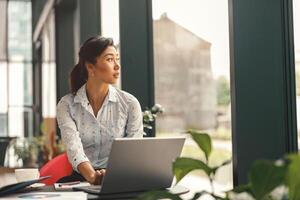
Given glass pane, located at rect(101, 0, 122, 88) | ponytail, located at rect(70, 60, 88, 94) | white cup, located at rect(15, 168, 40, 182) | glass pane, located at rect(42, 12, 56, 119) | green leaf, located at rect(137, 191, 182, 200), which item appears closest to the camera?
green leaf, located at rect(137, 191, 182, 200)

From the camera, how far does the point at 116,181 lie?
184cm

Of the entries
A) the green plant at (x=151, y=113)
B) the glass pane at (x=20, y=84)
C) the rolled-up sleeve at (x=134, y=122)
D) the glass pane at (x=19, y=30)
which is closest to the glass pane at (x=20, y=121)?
the glass pane at (x=20, y=84)

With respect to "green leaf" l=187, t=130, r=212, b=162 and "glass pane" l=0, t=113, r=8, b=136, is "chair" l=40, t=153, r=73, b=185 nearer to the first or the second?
"green leaf" l=187, t=130, r=212, b=162

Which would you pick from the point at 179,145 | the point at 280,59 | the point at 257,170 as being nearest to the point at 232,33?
the point at 280,59

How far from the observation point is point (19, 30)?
10414mm

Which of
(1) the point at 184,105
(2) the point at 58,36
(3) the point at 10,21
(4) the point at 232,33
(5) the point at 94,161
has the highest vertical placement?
(3) the point at 10,21

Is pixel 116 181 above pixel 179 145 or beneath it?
beneath

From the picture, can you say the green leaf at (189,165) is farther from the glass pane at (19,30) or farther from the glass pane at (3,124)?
the glass pane at (19,30)

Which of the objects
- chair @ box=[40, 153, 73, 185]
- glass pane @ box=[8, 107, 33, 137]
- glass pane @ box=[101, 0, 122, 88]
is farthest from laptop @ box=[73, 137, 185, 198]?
glass pane @ box=[8, 107, 33, 137]

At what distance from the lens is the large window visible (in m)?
10.2

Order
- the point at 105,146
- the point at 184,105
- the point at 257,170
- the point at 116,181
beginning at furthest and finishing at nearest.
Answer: the point at 184,105 → the point at 105,146 → the point at 116,181 → the point at 257,170

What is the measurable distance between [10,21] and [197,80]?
25.4 feet

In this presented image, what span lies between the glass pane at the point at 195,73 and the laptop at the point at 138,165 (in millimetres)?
567

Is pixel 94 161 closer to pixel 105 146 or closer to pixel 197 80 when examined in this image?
pixel 105 146
